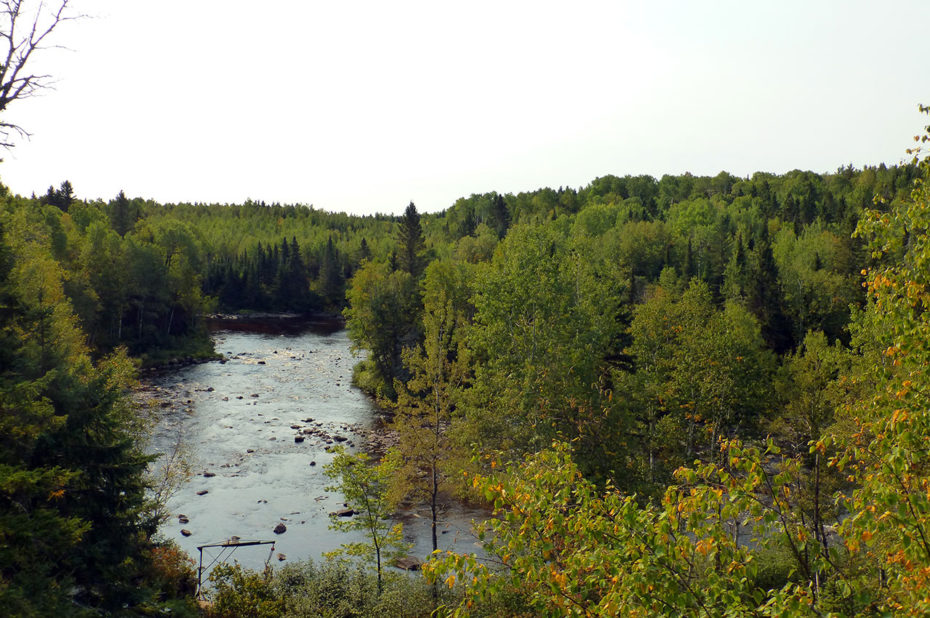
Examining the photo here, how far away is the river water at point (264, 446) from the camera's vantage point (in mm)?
26484

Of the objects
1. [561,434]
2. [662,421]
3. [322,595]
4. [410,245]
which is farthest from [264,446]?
[410,245]

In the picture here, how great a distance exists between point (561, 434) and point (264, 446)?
2397 centimetres

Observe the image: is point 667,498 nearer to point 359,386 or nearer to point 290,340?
point 359,386

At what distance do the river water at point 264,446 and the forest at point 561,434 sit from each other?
2344 millimetres

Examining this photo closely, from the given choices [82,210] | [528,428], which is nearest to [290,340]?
[82,210]

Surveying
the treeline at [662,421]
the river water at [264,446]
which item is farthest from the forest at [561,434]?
the river water at [264,446]

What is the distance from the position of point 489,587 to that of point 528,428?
1532 cm

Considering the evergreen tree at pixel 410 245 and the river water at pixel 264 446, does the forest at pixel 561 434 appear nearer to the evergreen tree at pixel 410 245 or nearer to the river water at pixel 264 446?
the evergreen tree at pixel 410 245

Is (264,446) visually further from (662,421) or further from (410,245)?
(410,245)

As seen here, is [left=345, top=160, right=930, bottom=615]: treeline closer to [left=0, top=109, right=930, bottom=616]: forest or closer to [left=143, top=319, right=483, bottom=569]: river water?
[left=0, top=109, right=930, bottom=616]: forest

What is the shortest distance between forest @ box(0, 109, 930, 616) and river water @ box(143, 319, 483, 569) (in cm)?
234

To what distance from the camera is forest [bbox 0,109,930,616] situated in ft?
18.6

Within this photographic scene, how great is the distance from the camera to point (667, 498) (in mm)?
5672

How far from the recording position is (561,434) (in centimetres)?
2009
